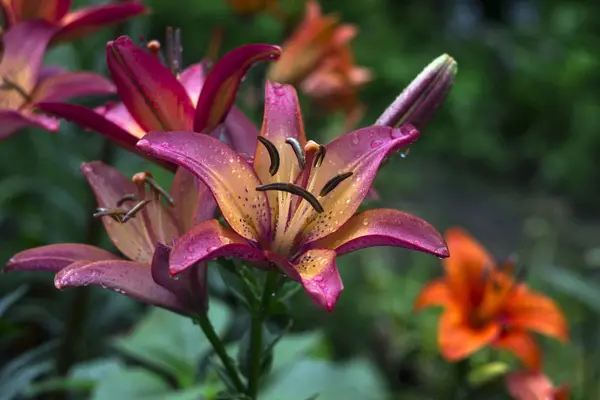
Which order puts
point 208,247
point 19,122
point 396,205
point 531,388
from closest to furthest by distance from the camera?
point 208,247
point 19,122
point 531,388
point 396,205

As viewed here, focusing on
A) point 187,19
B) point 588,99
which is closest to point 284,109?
point 187,19

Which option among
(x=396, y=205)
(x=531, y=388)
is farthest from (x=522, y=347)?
(x=396, y=205)

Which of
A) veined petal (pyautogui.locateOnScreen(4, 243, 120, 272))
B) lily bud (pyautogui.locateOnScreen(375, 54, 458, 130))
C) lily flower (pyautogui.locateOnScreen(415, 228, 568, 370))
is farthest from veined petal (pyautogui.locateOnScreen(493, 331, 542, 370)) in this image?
veined petal (pyautogui.locateOnScreen(4, 243, 120, 272))

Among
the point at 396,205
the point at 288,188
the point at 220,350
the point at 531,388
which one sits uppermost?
the point at 288,188

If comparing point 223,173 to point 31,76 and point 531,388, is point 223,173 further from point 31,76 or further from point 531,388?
point 531,388

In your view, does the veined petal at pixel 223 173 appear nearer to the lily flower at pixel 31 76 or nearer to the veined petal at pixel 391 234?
the veined petal at pixel 391 234

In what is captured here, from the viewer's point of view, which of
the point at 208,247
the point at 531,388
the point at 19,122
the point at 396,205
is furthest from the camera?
the point at 396,205

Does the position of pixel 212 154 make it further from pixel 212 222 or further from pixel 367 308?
pixel 367 308
